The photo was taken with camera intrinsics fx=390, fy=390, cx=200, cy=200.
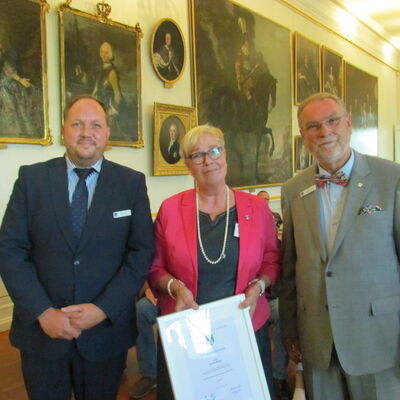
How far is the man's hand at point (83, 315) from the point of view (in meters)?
1.89

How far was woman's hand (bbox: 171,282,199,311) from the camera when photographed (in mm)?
1929

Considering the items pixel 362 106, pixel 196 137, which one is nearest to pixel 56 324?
pixel 196 137

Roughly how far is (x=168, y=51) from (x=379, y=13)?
8917 mm

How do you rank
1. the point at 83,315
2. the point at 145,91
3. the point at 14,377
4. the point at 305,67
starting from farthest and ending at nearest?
the point at 305,67, the point at 145,91, the point at 14,377, the point at 83,315

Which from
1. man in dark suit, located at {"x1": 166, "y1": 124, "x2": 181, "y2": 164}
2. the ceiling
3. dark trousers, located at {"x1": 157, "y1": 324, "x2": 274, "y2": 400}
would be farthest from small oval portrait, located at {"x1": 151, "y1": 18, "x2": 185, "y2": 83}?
the ceiling

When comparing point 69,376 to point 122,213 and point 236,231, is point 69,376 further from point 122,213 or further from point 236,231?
point 236,231

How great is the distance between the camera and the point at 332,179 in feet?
6.95

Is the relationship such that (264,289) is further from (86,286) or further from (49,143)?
(49,143)

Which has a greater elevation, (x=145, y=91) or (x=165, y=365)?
(x=145, y=91)

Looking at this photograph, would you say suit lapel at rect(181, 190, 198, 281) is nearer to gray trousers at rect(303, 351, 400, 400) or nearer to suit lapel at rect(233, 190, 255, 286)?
suit lapel at rect(233, 190, 255, 286)

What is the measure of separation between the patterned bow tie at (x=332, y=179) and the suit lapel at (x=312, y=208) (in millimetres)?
42

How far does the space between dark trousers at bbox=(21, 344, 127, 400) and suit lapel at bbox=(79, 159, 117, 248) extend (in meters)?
0.61

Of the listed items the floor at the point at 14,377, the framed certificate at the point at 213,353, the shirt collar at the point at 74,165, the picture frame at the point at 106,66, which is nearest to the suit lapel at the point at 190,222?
the framed certificate at the point at 213,353

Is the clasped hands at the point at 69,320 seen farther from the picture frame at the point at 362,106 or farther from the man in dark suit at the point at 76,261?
the picture frame at the point at 362,106
